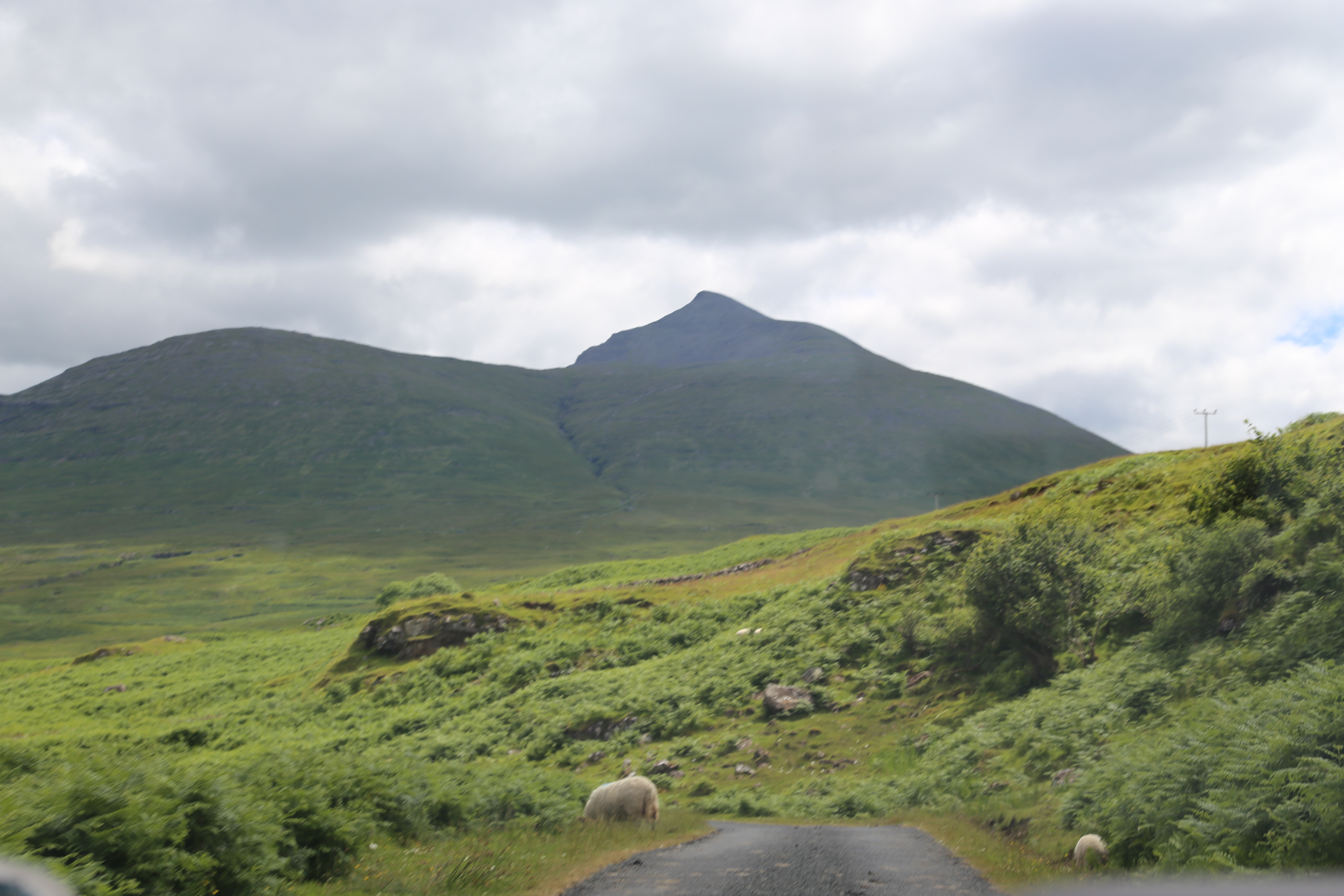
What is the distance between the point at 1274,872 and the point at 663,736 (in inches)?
1198

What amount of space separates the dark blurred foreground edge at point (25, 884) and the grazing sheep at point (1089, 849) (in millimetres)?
15350

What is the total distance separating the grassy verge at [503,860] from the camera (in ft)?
42.9

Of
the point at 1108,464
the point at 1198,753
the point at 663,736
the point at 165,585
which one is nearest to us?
the point at 1198,753

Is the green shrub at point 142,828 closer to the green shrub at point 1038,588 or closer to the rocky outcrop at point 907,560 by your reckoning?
the green shrub at point 1038,588

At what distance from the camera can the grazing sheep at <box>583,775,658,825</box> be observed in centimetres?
2166

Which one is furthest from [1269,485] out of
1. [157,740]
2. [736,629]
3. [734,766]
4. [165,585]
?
[165,585]

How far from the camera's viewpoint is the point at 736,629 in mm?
53656

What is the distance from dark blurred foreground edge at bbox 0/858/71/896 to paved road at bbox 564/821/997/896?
9.14 m

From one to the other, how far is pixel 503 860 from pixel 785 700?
1000 inches

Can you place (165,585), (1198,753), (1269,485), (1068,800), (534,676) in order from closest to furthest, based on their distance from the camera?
(1198,753)
(1068,800)
(1269,485)
(534,676)
(165,585)

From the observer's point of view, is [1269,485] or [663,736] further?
[663,736]

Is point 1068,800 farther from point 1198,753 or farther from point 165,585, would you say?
point 165,585

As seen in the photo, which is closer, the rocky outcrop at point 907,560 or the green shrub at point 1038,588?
the green shrub at point 1038,588

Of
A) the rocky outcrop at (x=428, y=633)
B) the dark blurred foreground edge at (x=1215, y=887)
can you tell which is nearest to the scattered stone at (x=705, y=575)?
the rocky outcrop at (x=428, y=633)
